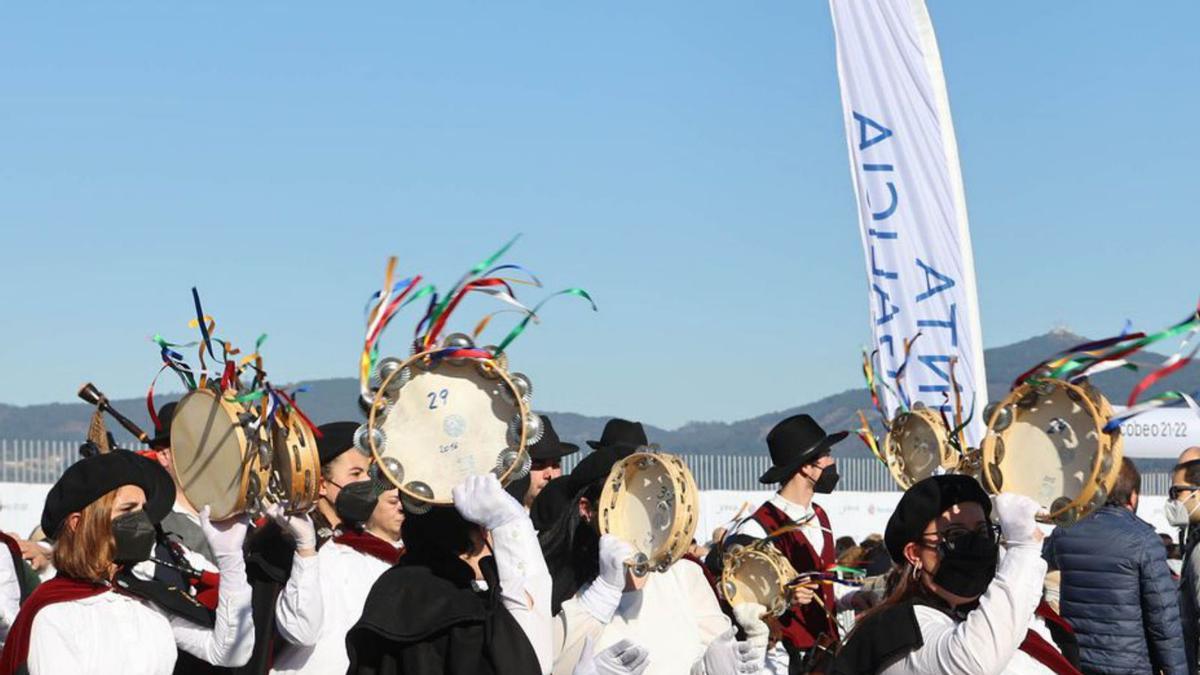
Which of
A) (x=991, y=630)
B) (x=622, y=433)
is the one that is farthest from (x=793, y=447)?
(x=991, y=630)

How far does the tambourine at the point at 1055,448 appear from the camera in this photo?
462 centimetres

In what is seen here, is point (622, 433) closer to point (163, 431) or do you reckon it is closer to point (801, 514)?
point (801, 514)

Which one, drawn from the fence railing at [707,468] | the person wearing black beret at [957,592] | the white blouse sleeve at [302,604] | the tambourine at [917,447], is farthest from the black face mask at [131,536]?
the fence railing at [707,468]

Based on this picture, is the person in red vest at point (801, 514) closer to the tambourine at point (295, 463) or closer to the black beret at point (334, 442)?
the black beret at point (334, 442)

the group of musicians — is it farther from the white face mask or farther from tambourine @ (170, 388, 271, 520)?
the white face mask

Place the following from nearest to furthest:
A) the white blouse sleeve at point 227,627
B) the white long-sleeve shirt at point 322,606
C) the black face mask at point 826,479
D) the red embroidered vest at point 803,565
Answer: the white blouse sleeve at point 227,627, the white long-sleeve shirt at point 322,606, the red embroidered vest at point 803,565, the black face mask at point 826,479

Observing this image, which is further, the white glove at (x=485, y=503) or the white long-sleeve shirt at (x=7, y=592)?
the white long-sleeve shirt at (x=7, y=592)

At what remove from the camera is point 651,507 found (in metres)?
5.67

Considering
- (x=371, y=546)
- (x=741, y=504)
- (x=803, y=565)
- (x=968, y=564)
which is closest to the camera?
(x=968, y=564)

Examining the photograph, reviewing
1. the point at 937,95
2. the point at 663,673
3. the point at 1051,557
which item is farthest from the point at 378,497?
the point at 937,95

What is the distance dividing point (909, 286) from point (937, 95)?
1.22 m

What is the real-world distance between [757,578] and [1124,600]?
1.88 m

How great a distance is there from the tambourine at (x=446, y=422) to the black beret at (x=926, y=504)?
1033 millimetres

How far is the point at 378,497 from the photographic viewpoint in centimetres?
603
